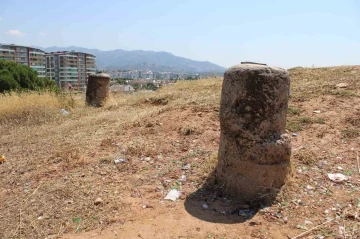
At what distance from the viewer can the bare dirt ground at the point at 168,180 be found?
106 inches

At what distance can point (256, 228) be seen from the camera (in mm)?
2615

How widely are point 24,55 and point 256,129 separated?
50.8 meters

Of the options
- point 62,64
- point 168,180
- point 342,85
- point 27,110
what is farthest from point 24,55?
point 168,180

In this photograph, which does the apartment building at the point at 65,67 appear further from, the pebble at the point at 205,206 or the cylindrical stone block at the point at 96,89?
the pebble at the point at 205,206

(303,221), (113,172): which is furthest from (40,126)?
(303,221)

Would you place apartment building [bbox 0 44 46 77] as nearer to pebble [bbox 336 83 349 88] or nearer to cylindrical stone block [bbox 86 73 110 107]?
cylindrical stone block [bbox 86 73 110 107]

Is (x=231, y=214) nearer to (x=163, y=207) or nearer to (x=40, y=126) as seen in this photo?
(x=163, y=207)

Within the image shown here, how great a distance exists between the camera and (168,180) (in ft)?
11.8

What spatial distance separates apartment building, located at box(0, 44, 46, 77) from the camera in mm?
43606

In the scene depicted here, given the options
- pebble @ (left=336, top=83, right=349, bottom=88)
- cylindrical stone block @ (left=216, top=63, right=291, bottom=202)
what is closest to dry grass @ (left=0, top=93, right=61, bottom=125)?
cylindrical stone block @ (left=216, top=63, right=291, bottom=202)

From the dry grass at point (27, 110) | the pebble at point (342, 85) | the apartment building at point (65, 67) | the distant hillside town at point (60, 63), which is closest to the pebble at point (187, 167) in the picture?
the pebble at point (342, 85)

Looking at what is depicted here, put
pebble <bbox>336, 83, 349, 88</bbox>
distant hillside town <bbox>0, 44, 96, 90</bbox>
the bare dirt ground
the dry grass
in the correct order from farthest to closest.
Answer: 1. distant hillside town <bbox>0, 44, 96, 90</bbox>
2. the dry grass
3. pebble <bbox>336, 83, 349, 88</bbox>
4. the bare dirt ground

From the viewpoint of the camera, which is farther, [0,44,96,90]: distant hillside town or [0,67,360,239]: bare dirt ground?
[0,44,96,90]: distant hillside town

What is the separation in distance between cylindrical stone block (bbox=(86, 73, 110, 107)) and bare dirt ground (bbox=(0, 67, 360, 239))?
10.3 ft
